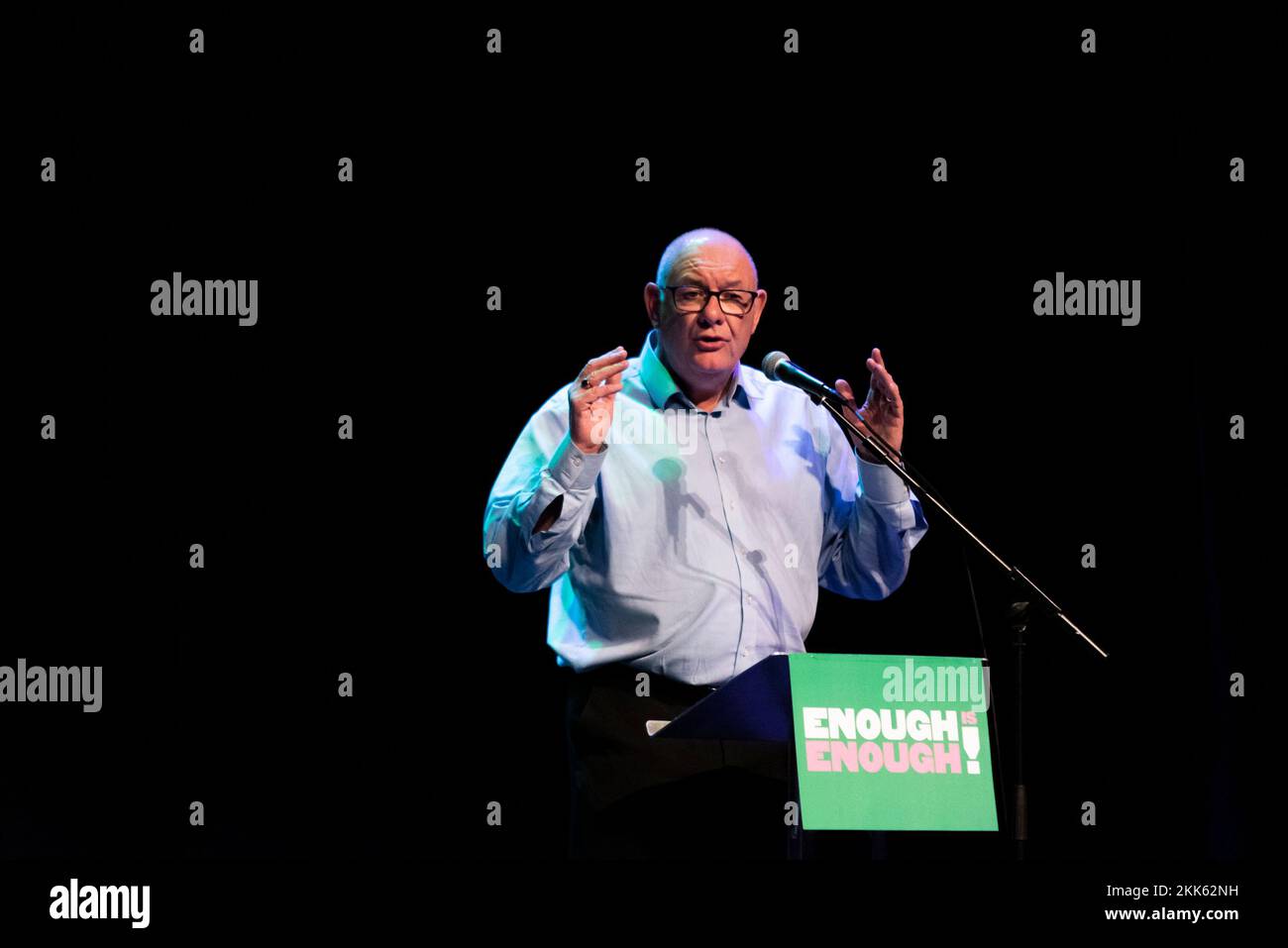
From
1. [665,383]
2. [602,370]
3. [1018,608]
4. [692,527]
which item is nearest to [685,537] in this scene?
[692,527]

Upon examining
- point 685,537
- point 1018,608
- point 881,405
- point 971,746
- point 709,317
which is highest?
point 709,317

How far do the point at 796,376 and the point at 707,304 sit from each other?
18.9 inches

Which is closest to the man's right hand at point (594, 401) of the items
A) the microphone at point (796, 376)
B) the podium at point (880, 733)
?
the microphone at point (796, 376)

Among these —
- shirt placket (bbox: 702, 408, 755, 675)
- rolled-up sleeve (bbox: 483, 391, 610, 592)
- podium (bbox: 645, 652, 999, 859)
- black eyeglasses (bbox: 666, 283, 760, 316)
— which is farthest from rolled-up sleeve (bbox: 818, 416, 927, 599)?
podium (bbox: 645, 652, 999, 859)

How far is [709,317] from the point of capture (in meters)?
2.99

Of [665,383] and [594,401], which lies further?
[665,383]

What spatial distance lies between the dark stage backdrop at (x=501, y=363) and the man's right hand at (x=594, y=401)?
3.81 ft

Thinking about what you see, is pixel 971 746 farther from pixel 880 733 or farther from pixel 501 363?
pixel 501 363

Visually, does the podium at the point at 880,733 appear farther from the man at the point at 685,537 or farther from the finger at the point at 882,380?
the finger at the point at 882,380

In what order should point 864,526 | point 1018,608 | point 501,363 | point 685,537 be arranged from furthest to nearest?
point 501,363
point 864,526
point 685,537
point 1018,608

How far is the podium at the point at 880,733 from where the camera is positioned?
7.17 feet
